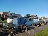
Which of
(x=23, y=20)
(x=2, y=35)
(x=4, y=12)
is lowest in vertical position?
(x=2, y=35)

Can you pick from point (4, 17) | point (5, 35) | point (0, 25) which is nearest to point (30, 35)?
point (5, 35)

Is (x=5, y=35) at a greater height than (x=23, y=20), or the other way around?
(x=23, y=20)

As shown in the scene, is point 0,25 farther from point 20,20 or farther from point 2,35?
point 2,35

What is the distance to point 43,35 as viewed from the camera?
1249 centimetres

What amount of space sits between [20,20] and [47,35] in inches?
847

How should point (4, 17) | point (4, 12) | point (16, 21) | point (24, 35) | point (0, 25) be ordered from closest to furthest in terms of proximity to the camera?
point (24, 35), point (0, 25), point (16, 21), point (4, 17), point (4, 12)

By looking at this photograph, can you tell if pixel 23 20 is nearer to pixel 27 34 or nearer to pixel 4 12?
pixel 27 34

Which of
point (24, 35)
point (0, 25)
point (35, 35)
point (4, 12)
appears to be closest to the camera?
point (24, 35)

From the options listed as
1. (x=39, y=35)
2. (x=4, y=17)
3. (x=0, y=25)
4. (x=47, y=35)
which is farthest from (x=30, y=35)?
(x=4, y=17)

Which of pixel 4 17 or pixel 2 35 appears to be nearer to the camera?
pixel 2 35

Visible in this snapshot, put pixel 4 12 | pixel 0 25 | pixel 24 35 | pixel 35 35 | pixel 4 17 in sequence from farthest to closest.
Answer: pixel 4 12 < pixel 4 17 < pixel 0 25 < pixel 35 35 < pixel 24 35

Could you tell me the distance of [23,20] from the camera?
34.0 m

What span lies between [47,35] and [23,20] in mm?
21706

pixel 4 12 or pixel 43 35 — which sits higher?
pixel 4 12
